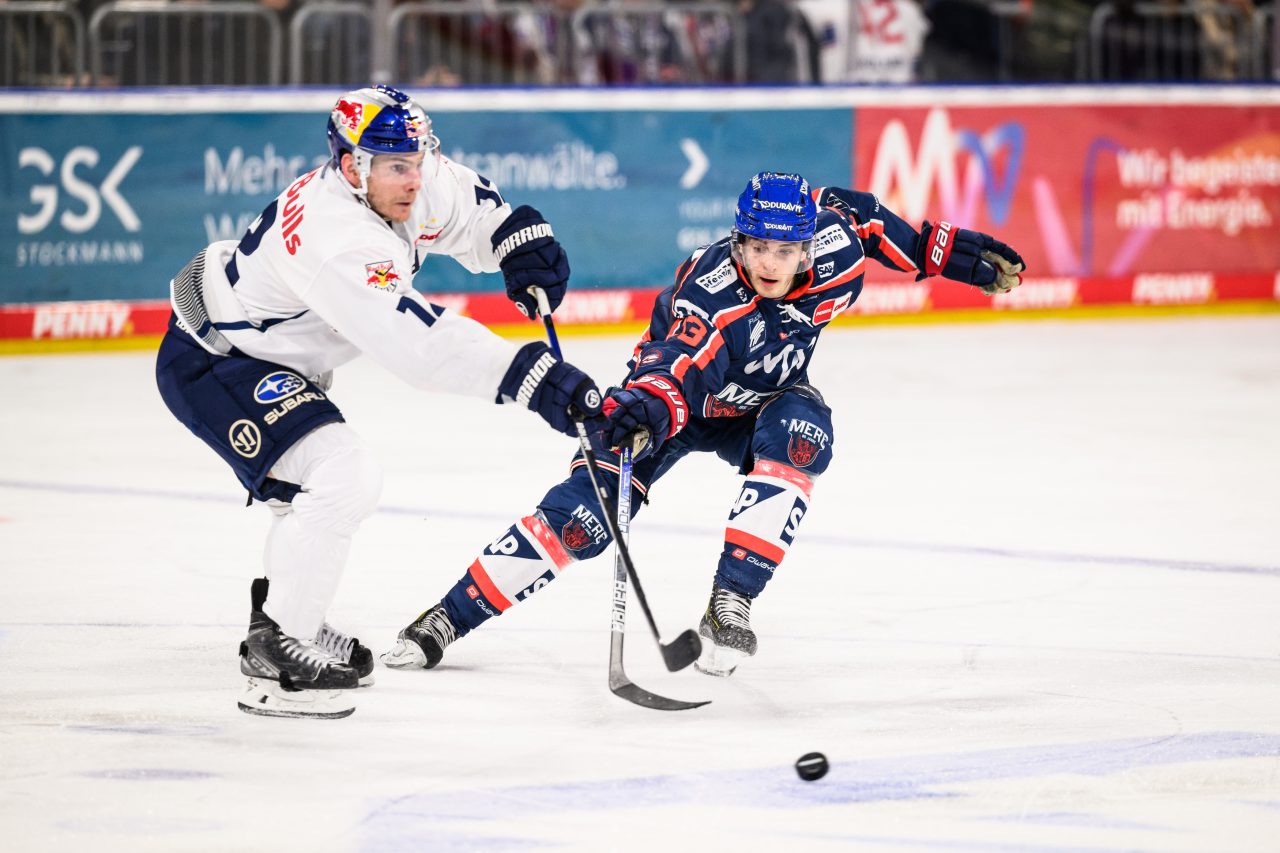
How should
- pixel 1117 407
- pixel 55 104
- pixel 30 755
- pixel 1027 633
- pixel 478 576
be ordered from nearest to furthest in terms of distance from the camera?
1. pixel 30 755
2. pixel 478 576
3. pixel 1027 633
4. pixel 1117 407
5. pixel 55 104

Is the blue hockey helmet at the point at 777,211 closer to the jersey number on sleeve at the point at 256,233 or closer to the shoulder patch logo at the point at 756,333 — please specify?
the shoulder patch logo at the point at 756,333

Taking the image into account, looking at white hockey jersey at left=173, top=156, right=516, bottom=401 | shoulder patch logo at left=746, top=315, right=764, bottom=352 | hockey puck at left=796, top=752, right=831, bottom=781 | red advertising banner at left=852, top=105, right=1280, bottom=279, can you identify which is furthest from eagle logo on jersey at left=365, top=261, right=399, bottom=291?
red advertising banner at left=852, top=105, right=1280, bottom=279

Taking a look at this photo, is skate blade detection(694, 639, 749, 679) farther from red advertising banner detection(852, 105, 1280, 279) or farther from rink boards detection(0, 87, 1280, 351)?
red advertising banner detection(852, 105, 1280, 279)

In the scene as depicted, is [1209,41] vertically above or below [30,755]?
above

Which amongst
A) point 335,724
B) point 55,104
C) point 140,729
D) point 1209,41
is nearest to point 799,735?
point 335,724

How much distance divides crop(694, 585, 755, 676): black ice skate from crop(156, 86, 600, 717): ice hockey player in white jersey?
31.0 inches

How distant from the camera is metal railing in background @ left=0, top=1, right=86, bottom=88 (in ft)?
31.0

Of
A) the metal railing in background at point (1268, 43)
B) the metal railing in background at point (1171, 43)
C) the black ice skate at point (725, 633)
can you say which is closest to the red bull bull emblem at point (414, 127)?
the black ice skate at point (725, 633)

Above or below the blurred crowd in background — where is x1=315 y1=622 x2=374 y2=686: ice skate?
below

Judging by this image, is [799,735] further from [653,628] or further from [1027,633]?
[1027,633]

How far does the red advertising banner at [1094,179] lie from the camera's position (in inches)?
433

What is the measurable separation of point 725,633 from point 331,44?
6.40 meters

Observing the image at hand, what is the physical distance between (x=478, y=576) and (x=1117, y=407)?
4804mm

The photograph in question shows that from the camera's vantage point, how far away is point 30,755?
3.79m
